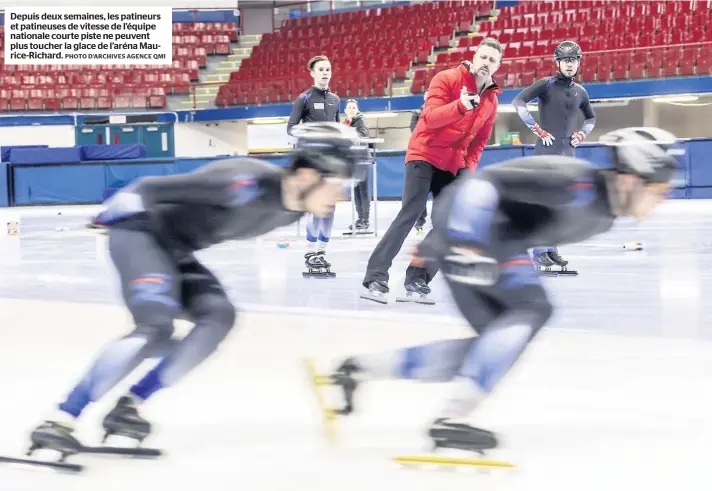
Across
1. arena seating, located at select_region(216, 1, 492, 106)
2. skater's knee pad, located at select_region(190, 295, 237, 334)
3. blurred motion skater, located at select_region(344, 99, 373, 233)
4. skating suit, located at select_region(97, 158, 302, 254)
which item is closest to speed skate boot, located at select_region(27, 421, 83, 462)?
skater's knee pad, located at select_region(190, 295, 237, 334)

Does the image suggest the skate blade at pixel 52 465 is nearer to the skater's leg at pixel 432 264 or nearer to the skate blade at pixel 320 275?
the skater's leg at pixel 432 264

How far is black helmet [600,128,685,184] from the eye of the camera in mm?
2422

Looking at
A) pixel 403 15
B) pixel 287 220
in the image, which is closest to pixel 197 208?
pixel 287 220

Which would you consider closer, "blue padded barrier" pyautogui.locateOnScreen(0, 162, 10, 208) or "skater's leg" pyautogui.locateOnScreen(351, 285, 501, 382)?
"skater's leg" pyautogui.locateOnScreen(351, 285, 501, 382)

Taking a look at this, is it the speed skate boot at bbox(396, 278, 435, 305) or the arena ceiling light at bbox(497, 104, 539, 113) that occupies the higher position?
the arena ceiling light at bbox(497, 104, 539, 113)

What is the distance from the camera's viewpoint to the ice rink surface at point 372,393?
2.40 meters

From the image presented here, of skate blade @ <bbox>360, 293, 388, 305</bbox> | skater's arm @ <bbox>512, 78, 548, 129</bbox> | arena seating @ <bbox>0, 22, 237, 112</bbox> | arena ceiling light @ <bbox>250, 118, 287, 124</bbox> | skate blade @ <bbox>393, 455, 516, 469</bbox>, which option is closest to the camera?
skate blade @ <bbox>393, 455, 516, 469</bbox>

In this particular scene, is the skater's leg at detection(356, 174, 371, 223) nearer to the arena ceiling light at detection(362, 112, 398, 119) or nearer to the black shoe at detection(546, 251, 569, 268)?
the black shoe at detection(546, 251, 569, 268)

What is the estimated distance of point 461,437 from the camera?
2.48 metres

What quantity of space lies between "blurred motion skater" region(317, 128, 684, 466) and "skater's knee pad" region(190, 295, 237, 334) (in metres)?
0.45

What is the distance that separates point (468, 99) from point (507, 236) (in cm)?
211

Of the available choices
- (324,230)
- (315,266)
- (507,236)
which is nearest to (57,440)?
(507,236)

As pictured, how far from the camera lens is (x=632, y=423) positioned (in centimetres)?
286

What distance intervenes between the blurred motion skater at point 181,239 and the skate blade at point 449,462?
0.63m
